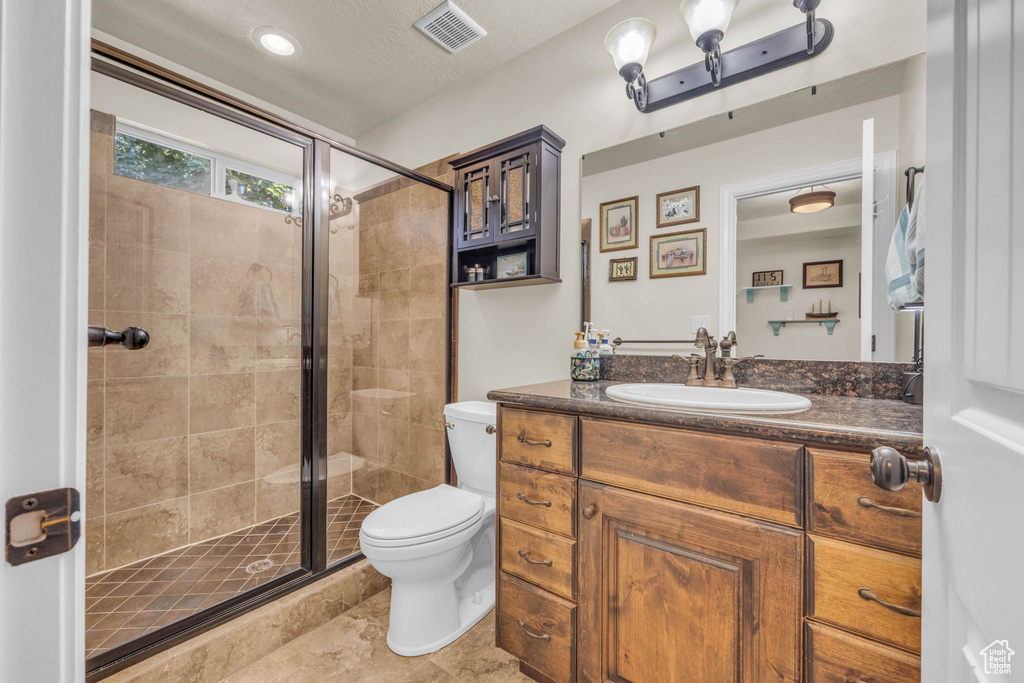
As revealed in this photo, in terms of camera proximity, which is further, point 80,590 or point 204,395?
point 204,395

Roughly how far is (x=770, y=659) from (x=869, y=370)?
2.78 feet

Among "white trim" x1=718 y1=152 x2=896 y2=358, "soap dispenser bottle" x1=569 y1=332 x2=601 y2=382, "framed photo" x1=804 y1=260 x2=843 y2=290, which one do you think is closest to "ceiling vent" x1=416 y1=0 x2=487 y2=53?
"white trim" x1=718 y1=152 x2=896 y2=358

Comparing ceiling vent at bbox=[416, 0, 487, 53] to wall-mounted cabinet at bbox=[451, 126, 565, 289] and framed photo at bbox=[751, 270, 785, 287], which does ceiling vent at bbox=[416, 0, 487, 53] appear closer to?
wall-mounted cabinet at bbox=[451, 126, 565, 289]

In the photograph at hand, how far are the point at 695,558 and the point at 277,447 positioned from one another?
1.94 meters

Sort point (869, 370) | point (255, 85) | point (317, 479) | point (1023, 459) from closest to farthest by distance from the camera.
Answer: point (1023, 459), point (869, 370), point (317, 479), point (255, 85)

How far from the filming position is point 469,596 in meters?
1.74

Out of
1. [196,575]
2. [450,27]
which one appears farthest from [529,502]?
[450,27]

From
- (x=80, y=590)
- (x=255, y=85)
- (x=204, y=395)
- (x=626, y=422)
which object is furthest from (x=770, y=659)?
(x=255, y=85)

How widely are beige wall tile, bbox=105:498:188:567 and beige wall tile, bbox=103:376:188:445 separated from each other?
1.08ft

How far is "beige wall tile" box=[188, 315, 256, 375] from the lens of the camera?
78.0 inches

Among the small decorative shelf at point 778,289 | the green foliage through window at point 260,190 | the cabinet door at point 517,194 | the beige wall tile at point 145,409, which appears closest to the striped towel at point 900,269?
the small decorative shelf at point 778,289

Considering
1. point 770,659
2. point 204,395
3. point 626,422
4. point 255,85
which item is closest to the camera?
point 770,659

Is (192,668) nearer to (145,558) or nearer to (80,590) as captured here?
(145,558)

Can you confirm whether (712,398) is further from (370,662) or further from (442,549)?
(370,662)
